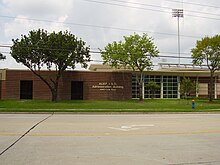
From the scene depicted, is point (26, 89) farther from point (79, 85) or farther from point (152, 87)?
point (152, 87)

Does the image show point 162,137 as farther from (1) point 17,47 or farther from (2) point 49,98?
(2) point 49,98

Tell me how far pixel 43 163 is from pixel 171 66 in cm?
5564

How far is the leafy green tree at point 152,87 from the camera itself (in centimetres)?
4459

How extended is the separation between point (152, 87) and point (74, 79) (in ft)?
42.7

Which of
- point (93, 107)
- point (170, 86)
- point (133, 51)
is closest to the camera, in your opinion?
point (93, 107)

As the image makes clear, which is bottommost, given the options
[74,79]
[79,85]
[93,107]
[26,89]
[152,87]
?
[93,107]

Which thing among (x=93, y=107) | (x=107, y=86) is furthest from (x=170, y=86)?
(x=93, y=107)

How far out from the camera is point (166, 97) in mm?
47688

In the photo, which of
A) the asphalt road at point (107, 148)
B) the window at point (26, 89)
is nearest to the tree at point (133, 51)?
the window at point (26, 89)

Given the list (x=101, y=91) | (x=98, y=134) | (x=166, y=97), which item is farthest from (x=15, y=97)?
(x=98, y=134)

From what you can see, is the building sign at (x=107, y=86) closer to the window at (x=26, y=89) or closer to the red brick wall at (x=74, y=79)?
the red brick wall at (x=74, y=79)

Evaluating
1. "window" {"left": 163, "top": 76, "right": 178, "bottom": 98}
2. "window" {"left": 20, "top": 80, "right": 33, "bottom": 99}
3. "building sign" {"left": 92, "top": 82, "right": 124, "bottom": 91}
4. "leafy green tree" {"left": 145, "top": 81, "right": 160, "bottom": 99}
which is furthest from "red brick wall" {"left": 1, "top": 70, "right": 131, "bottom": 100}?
"window" {"left": 163, "top": 76, "right": 178, "bottom": 98}

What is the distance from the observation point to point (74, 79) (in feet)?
134

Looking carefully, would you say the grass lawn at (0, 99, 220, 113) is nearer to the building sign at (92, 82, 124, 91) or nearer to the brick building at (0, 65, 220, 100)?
the brick building at (0, 65, 220, 100)
